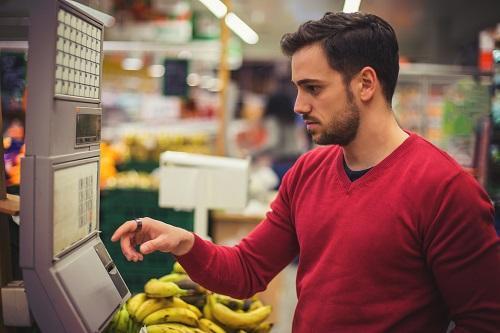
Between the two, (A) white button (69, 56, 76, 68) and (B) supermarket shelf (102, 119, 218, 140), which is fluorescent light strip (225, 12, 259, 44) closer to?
(B) supermarket shelf (102, 119, 218, 140)

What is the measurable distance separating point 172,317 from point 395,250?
982 mm

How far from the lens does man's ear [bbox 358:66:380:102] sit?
1.79 meters

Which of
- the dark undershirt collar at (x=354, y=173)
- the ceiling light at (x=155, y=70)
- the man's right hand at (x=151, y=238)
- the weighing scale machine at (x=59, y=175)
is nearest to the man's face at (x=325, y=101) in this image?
the dark undershirt collar at (x=354, y=173)

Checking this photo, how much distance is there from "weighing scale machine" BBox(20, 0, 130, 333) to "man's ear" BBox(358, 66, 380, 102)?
0.83 meters

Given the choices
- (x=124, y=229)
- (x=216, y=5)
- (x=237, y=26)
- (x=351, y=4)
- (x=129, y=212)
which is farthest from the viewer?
(x=237, y=26)

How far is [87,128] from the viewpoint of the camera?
1614mm

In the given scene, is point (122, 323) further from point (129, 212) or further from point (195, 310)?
point (129, 212)

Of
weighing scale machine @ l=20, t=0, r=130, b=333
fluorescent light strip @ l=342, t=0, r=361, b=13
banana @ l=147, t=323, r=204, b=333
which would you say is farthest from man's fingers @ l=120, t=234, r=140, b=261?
fluorescent light strip @ l=342, t=0, r=361, b=13

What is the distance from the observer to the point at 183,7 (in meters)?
6.24

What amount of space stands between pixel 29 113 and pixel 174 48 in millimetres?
4370

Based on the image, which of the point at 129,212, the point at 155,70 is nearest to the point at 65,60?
the point at 129,212

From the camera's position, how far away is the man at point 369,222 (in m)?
1.59

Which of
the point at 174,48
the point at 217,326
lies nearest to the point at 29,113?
the point at 217,326

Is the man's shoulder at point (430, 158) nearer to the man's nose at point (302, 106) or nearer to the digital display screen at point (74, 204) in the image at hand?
the man's nose at point (302, 106)
